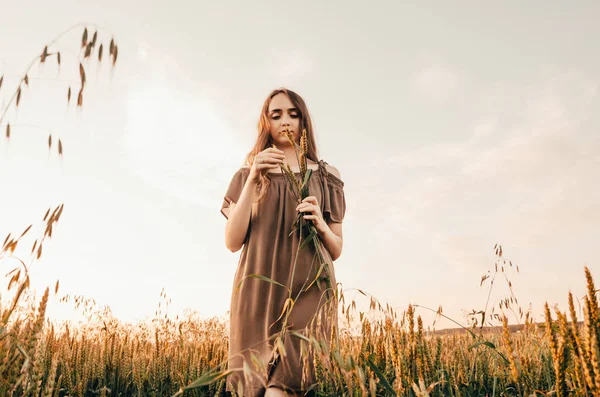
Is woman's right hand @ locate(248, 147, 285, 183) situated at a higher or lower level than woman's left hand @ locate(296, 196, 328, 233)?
higher

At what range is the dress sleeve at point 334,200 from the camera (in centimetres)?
280

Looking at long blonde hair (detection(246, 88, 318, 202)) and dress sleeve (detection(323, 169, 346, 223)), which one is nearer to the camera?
dress sleeve (detection(323, 169, 346, 223))

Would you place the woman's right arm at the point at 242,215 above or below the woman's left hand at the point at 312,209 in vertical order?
above

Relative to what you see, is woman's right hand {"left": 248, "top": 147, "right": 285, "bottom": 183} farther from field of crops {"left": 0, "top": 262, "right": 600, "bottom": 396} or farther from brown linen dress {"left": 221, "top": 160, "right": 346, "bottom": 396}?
field of crops {"left": 0, "top": 262, "right": 600, "bottom": 396}

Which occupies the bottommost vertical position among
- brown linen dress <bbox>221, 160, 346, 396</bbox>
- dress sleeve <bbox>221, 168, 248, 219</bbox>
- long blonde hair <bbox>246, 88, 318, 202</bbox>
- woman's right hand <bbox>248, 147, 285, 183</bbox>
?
brown linen dress <bbox>221, 160, 346, 396</bbox>

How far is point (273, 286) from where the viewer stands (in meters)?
2.53

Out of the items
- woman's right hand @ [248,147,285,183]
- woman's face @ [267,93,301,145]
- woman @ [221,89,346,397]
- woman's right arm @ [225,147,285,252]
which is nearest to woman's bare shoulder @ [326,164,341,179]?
woman @ [221,89,346,397]

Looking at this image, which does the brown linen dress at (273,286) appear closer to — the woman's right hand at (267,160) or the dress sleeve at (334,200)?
the dress sleeve at (334,200)

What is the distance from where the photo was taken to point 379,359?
5.82 ft

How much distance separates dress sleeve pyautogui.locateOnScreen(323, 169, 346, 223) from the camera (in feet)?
9.20

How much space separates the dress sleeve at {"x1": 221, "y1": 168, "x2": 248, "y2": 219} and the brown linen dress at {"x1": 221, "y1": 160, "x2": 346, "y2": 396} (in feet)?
0.63

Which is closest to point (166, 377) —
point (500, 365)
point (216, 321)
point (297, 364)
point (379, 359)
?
point (297, 364)

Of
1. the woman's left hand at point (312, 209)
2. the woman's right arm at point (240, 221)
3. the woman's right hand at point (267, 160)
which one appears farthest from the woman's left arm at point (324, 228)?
the woman's right arm at point (240, 221)

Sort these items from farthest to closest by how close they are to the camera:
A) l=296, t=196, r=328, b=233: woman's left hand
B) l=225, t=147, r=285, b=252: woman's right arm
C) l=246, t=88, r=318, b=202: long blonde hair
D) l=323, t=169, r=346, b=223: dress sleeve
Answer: l=246, t=88, r=318, b=202: long blonde hair
l=323, t=169, r=346, b=223: dress sleeve
l=225, t=147, r=285, b=252: woman's right arm
l=296, t=196, r=328, b=233: woman's left hand
